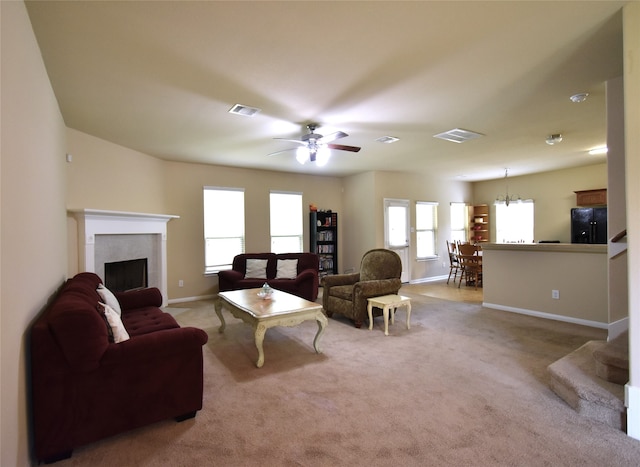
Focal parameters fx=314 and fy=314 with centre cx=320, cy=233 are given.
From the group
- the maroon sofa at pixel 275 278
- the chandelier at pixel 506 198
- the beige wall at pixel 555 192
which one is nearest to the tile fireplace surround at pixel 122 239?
the maroon sofa at pixel 275 278

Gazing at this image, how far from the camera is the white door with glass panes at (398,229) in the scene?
7020 mm

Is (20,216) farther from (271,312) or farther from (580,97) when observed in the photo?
(580,97)

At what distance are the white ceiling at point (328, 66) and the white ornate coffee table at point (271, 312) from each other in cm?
208

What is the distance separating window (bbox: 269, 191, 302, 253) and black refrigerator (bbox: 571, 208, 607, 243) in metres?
5.95

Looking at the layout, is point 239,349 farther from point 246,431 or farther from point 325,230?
point 325,230

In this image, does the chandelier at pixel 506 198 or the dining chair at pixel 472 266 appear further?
the chandelier at pixel 506 198

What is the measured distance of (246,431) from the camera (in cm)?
204

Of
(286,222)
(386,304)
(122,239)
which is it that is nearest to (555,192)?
(386,304)

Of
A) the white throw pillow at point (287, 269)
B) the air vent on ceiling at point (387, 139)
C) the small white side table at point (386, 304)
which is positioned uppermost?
the air vent on ceiling at point (387, 139)

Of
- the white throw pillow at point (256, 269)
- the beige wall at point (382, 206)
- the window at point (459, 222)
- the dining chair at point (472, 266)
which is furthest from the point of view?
the window at point (459, 222)

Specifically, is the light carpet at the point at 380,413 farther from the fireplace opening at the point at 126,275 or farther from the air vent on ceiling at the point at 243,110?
the air vent on ceiling at the point at 243,110

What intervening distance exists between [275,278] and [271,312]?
8.86 feet

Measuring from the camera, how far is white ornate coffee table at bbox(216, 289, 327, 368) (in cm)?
296

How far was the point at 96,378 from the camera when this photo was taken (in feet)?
6.22
